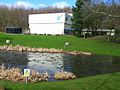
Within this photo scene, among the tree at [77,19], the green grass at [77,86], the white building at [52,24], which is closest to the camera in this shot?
the green grass at [77,86]


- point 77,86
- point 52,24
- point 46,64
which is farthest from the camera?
point 52,24

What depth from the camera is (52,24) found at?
99.2m

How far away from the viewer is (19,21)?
139m

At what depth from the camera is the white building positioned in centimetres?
9744

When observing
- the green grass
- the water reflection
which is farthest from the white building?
the green grass

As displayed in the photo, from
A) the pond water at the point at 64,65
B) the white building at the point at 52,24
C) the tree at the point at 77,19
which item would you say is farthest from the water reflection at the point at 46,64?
the white building at the point at 52,24

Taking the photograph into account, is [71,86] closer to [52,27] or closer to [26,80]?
[26,80]

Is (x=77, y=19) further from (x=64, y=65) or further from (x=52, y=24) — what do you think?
(x=64, y=65)

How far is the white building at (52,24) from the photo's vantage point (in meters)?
97.4

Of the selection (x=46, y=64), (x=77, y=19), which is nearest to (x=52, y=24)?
(x=77, y=19)

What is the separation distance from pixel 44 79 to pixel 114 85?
448 cm

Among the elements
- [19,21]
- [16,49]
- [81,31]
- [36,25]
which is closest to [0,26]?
[19,21]

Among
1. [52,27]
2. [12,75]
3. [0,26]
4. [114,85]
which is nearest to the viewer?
[114,85]

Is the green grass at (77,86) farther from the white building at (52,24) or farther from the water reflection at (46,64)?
the white building at (52,24)
